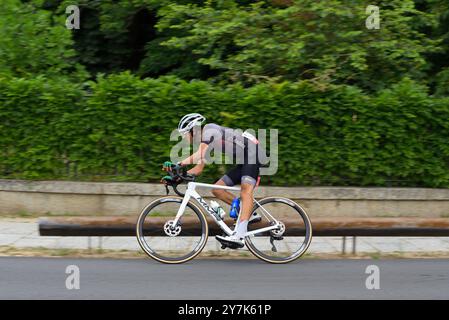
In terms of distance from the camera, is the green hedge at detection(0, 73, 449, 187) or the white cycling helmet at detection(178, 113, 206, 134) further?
the green hedge at detection(0, 73, 449, 187)

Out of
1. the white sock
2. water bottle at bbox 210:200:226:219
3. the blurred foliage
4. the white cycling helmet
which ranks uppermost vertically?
the blurred foliage

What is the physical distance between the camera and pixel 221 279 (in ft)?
23.9

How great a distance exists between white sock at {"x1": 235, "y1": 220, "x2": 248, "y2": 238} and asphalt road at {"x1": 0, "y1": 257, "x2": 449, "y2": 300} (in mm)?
369

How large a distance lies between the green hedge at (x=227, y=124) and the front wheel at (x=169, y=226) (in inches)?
130

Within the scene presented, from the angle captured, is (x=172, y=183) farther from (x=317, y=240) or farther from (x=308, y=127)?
(x=308, y=127)

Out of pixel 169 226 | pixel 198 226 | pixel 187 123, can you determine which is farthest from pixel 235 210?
pixel 187 123

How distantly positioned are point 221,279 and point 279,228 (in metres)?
1.24

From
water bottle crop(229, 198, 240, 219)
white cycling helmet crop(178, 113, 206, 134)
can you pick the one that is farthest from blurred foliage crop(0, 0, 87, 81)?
water bottle crop(229, 198, 240, 219)

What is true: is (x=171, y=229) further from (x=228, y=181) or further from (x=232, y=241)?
(x=228, y=181)

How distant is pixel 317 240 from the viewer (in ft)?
33.1

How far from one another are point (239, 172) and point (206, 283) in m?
1.66

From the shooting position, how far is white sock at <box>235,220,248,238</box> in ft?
Result: 26.3

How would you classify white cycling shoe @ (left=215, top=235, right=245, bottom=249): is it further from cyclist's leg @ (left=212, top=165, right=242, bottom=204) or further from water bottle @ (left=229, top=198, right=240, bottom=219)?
cyclist's leg @ (left=212, top=165, right=242, bottom=204)

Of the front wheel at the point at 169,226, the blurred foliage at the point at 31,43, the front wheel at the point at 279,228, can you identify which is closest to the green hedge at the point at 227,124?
the blurred foliage at the point at 31,43
